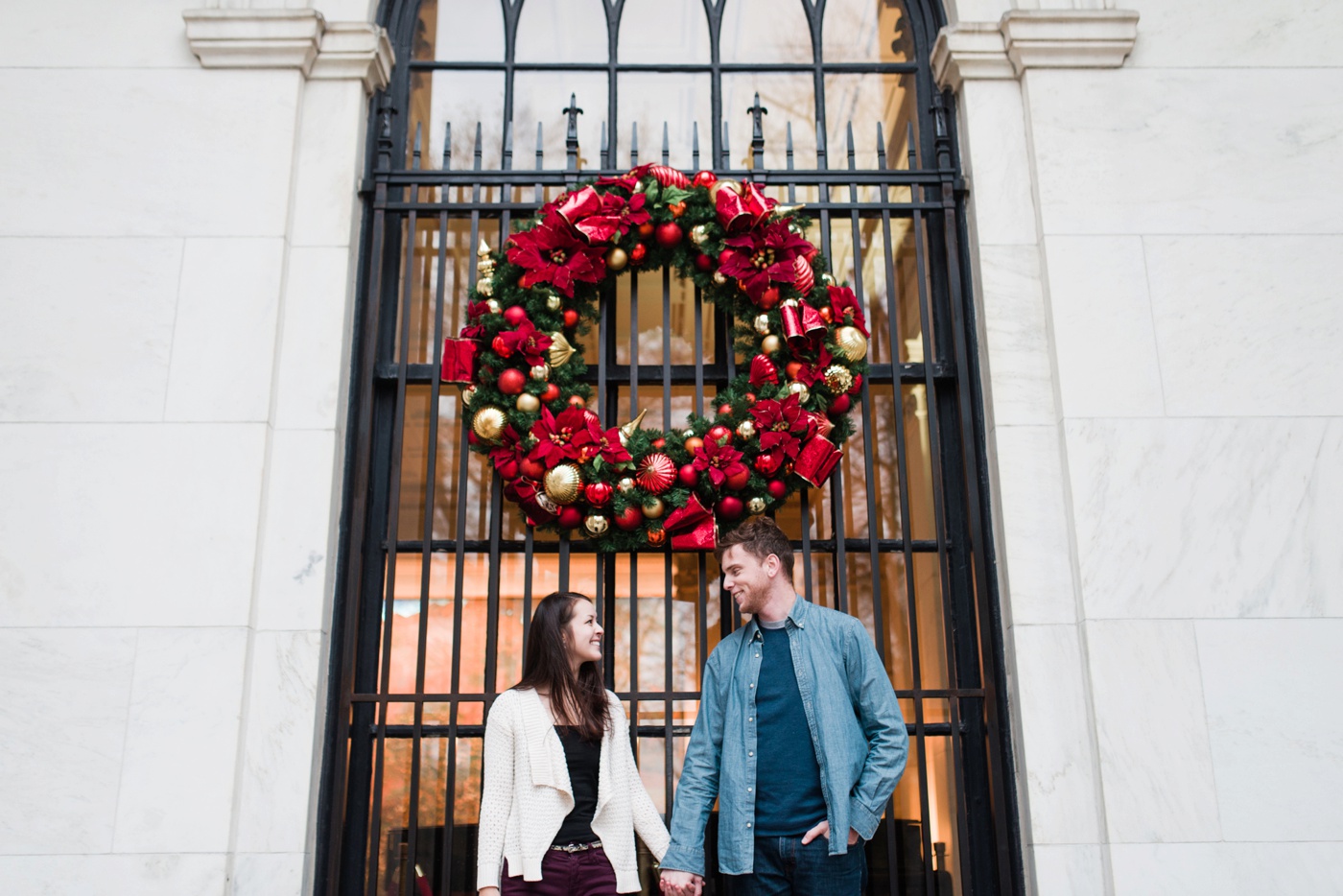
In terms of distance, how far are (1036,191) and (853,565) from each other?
6.07 ft

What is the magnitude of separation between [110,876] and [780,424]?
3.06 metres

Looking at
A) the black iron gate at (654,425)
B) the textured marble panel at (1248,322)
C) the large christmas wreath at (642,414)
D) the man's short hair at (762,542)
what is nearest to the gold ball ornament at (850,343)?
the large christmas wreath at (642,414)

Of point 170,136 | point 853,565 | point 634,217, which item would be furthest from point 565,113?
point 853,565

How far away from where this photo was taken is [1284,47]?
16.8 ft

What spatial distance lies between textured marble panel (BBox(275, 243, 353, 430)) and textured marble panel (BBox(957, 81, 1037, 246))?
284cm

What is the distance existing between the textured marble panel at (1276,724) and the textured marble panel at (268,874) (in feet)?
11.4

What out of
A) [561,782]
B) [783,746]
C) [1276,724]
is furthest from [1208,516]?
[561,782]

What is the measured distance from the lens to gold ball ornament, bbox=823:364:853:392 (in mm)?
4734

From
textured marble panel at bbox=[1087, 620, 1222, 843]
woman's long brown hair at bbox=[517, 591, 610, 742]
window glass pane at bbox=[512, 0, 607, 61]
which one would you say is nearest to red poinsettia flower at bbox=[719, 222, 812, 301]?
window glass pane at bbox=[512, 0, 607, 61]

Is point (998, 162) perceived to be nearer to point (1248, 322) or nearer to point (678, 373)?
point (1248, 322)

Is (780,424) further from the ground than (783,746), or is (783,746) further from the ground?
(780,424)

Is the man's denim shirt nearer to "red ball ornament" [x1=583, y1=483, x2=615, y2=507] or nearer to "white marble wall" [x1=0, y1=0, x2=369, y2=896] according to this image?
"red ball ornament" [x1=583, y1=483, x2=615, y2=507]

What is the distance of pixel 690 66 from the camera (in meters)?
5.70

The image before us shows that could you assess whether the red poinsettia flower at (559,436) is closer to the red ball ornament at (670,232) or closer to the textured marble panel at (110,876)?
the red ball ornament at (670,232)
